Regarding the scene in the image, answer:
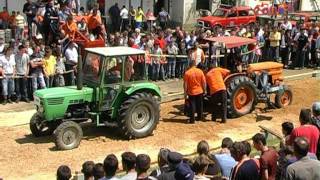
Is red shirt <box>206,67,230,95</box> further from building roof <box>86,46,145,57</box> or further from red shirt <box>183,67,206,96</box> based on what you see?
building roof <box>86,46,145,57</box>

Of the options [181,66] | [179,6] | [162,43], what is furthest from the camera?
[179,6]

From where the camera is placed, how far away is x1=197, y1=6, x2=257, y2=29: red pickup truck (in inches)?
1118

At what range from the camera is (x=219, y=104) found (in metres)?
15.3

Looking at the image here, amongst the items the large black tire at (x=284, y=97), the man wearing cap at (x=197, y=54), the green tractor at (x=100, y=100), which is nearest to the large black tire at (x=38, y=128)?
the green tractor at (x=100, y=100)

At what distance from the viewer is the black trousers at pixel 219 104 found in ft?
49.1

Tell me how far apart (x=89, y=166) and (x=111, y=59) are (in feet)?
18.0

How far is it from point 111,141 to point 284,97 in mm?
5869

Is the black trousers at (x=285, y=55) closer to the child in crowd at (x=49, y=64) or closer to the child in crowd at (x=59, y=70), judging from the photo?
the child in crowd at (x=59, y=70)

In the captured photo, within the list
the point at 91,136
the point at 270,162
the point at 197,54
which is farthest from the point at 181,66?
the point at 270,162

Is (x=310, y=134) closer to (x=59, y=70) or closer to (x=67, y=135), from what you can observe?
(x=67, y=135)

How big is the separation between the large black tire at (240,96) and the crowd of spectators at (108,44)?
631 mm

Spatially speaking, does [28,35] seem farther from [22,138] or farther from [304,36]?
[304,36]

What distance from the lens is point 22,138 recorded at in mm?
13227

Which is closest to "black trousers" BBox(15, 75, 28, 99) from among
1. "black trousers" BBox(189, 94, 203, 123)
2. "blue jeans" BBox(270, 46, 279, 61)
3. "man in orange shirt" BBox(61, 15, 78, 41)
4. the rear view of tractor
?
"man in orange shirt" BBox(61, 15, 78, 41)
